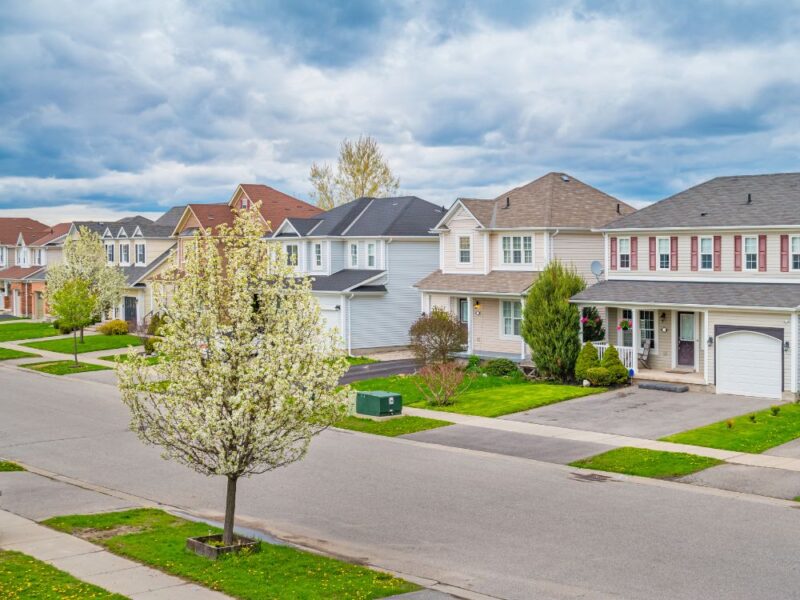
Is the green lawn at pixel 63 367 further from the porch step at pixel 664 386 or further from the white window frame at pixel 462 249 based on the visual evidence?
the porch step at pixel 664 386

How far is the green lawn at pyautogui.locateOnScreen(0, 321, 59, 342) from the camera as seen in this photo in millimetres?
58875

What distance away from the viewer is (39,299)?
7425 centimetres

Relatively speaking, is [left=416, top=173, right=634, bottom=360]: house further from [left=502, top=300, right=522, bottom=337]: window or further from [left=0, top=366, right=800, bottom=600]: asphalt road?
[left=0, top=366, right=800, bottom=600]: asphalt road

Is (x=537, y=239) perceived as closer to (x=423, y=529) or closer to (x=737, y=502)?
(x=737, y=502)

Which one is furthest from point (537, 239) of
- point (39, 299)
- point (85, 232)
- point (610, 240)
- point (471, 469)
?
point (39, 299)

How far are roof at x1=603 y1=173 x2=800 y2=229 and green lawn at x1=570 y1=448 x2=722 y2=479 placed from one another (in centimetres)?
1176

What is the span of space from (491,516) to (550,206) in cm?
2393

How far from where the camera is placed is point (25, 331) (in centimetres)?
6188

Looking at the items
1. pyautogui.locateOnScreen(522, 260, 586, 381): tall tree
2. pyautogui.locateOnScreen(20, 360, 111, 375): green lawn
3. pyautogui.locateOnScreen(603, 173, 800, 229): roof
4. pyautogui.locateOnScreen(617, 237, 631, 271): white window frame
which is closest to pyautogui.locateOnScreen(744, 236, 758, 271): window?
pyautogui.locateOnScreen(603, 173, 800, 229): roof

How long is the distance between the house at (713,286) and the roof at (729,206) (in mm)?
40

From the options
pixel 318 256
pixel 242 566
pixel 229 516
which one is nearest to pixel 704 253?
pixel 318 256

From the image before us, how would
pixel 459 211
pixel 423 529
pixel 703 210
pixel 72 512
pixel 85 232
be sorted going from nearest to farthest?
1. pixel 423 529
2. pixel 72 512
3. pixel 703 210
4. pixel 459 211
5. pixel 85 232

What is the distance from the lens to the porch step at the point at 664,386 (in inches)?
1216

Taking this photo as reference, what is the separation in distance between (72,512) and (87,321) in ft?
102
